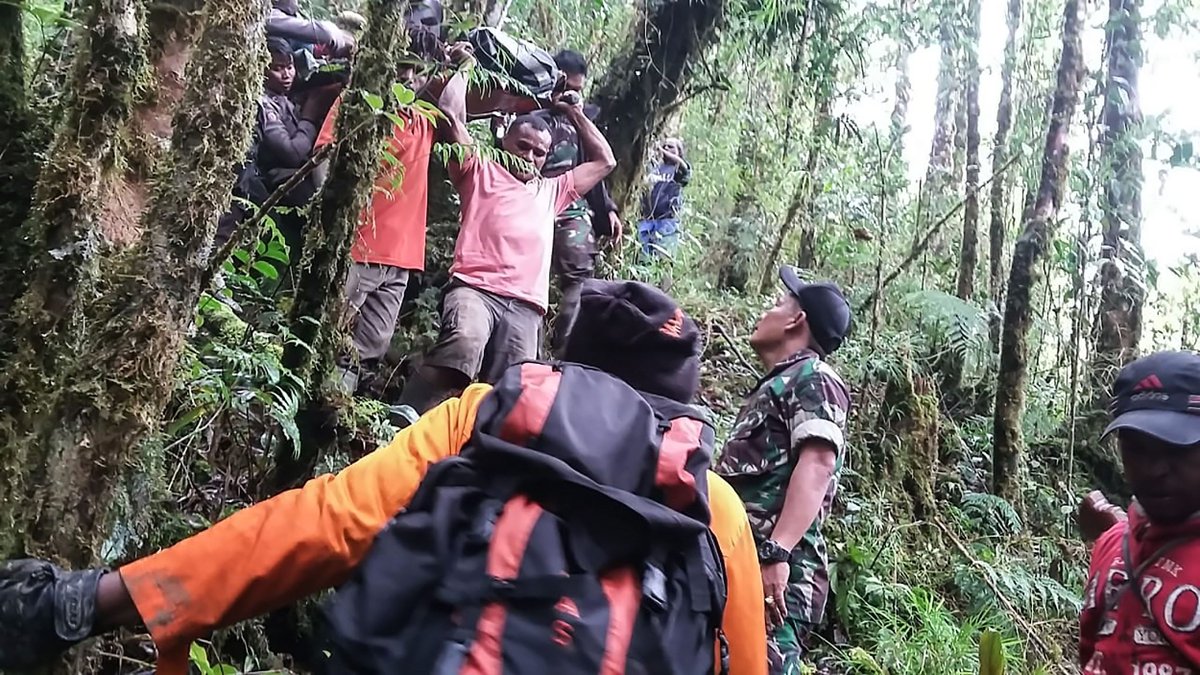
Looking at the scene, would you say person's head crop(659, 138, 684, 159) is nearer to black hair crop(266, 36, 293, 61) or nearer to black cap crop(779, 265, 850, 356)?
black hair crop(266, 36, 293, 61)

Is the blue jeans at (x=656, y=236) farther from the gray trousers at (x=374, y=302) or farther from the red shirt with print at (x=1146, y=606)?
the red shirt with print at (x=1146, y=606)

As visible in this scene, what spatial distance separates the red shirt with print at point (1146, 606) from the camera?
91.8 inches

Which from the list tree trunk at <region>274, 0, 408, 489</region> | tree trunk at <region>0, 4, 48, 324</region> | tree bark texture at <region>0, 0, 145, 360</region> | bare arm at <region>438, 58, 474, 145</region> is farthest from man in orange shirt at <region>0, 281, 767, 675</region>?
bare arm at <region>438, 58, 474, 145</region>

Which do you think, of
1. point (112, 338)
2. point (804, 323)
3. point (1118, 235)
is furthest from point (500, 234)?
point (1118, 235)

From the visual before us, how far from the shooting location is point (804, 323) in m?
4.02

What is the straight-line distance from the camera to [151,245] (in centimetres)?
226

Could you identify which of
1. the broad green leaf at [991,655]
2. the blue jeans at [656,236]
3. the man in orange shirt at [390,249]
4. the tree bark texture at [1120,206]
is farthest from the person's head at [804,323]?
the tree bark texture at [1120,206]

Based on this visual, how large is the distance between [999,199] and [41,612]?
34.9 ft

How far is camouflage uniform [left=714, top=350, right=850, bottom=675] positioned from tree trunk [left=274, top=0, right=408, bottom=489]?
1.65 metres

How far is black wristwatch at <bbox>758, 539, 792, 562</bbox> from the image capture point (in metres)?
3.56

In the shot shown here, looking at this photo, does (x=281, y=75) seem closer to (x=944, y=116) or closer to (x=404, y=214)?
(x=404, y=214)

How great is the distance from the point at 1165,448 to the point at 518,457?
1.71m

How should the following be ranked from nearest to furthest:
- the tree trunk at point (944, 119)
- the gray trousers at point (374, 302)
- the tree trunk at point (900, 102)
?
1. the gray trousers at point (374, 302)
2. the tree trunk at point (944, 119)
3. the tree trunk at point (900, 102)

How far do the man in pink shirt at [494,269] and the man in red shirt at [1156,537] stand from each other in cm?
337
